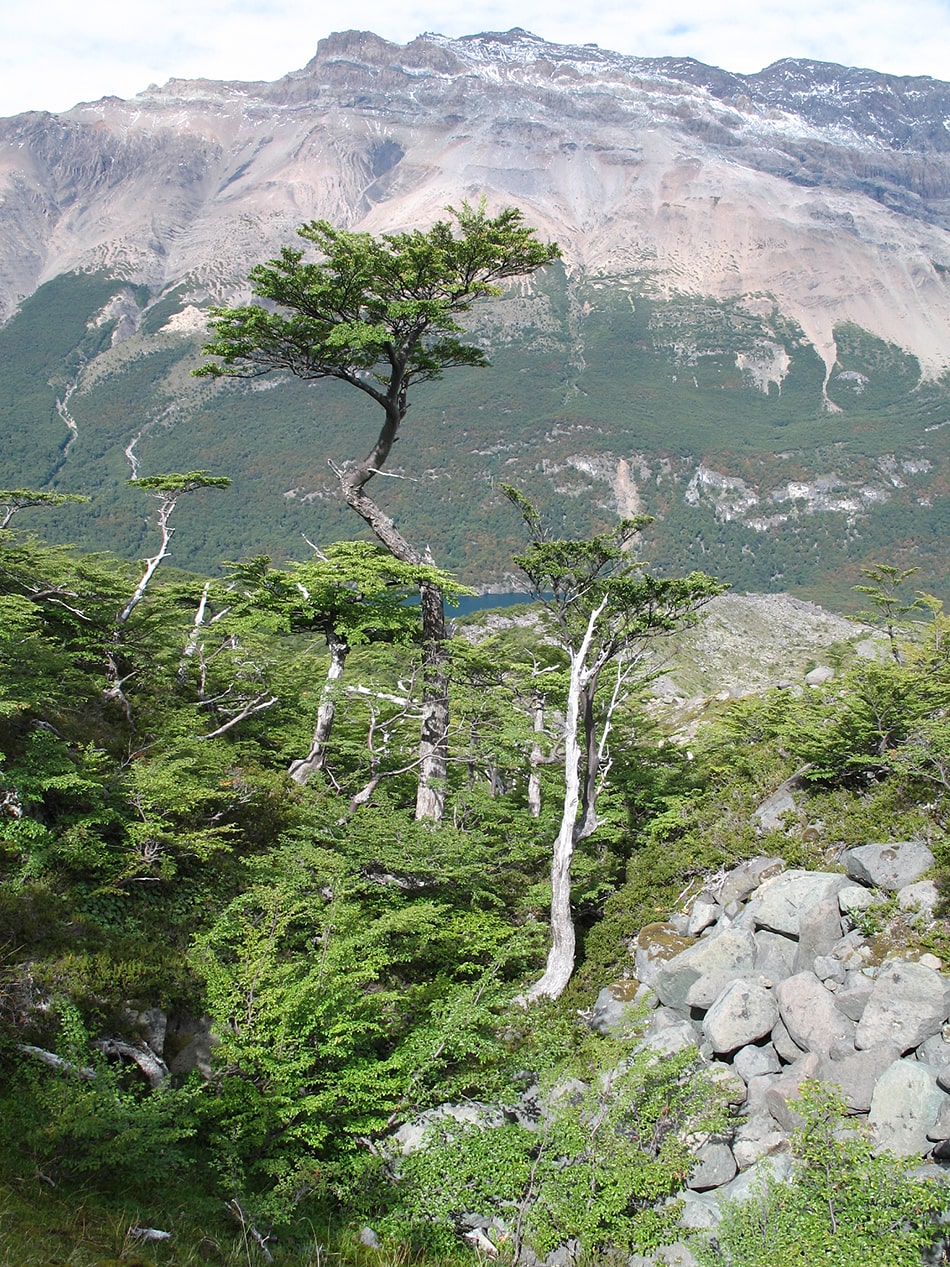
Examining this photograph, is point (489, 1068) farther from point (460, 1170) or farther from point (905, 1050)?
point (905, 1050)

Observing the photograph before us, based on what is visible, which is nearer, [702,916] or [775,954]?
[775,954]

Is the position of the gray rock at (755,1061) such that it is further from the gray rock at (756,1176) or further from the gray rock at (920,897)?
the gray rock at (920,897)

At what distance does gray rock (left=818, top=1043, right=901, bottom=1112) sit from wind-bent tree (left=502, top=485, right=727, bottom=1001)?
4489 millimetres

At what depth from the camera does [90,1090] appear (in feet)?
17.4

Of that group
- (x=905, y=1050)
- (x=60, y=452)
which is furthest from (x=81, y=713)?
(x=60, y=452)

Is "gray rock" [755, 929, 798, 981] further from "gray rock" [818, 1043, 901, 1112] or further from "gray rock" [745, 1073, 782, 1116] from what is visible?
"gray rock" [818, 1043, 901, 1112]

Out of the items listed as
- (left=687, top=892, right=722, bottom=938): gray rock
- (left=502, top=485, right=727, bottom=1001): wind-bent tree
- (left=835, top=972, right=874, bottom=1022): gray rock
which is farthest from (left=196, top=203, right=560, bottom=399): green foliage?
(left=835, top=972, right=874, bottom=1022): gray rock

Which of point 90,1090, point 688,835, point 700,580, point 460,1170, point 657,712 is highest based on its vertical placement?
point 700,580

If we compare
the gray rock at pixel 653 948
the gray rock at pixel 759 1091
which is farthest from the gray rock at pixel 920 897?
the gray rock at pixel 653 948

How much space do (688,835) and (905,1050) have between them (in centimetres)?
526

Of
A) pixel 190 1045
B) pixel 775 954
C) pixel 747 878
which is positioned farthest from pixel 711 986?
pixel 190 1045

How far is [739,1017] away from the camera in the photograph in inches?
308

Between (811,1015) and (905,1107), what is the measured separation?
1.23m

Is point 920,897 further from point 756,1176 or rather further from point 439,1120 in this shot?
point 439,1120
